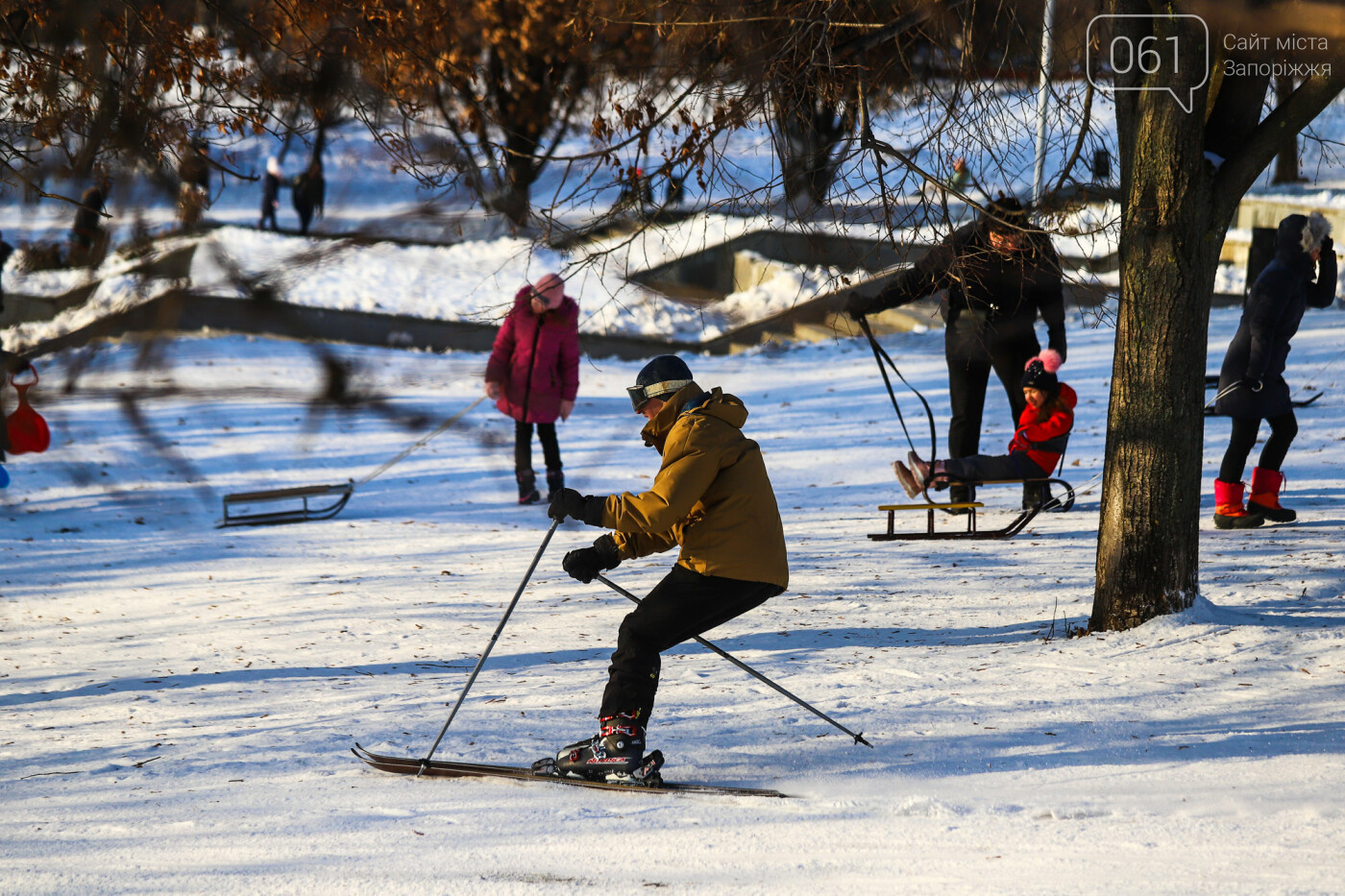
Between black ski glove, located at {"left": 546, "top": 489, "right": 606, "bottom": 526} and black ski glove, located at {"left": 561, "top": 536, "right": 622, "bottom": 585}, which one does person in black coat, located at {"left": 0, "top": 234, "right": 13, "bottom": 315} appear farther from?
black ski glove, located at {"left": 561, "top": 536, "right": 622, "bottom": 585}

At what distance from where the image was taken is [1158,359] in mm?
5543

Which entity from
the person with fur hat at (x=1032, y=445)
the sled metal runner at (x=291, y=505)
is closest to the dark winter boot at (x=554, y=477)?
the sled metal runner at (x=291, y=505)

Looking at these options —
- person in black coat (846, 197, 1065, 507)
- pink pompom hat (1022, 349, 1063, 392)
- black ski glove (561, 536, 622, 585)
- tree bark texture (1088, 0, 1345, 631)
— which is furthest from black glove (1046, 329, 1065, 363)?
black ski glove (561, 536, 622, 585)

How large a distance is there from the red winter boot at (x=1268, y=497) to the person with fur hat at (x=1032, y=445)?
4.18ft

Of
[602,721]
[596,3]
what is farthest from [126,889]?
[596,3]

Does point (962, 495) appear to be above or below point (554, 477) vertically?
above

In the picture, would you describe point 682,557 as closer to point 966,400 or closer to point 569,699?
point 569,699

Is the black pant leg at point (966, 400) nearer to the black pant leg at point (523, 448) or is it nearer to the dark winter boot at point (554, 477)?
the dark winter boot at point (554, 477)

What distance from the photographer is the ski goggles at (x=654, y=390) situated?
14.0 feet

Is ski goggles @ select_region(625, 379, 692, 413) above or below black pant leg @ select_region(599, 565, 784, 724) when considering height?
above

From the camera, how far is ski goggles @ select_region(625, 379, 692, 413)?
4.28 meters

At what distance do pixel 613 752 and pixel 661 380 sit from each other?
1.35 metres

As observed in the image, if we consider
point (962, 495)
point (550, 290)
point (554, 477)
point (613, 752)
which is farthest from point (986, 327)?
point (613, 752)

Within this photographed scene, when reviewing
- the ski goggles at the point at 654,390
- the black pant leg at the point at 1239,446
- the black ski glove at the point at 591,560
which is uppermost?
the ski goggles at the point at 654,390
